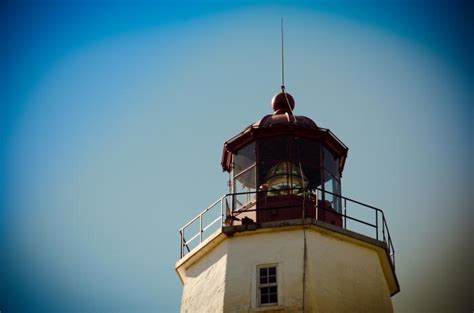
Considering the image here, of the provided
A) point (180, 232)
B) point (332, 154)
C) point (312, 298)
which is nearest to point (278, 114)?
point (332, 154)

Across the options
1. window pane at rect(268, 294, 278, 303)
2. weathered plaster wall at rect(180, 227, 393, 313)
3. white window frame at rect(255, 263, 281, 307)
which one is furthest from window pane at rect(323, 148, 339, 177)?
window pane at rect(268, 294, 278, 303)

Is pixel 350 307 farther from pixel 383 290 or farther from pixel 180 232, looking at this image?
pixel 180 232

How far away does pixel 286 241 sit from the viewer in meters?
23.5

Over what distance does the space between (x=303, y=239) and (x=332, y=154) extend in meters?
3.15

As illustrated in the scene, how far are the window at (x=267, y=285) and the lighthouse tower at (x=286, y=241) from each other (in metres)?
0.02

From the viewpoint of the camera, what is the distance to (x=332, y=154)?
25.8 meters

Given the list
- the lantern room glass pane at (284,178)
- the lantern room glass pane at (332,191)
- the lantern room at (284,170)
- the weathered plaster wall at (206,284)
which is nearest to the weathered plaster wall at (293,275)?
the weathered plaster wall at (206,284)

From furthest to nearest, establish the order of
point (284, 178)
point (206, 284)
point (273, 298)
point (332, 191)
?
point (332, 191) → point (284, 178) → point (206, 284) → point (273, 298)

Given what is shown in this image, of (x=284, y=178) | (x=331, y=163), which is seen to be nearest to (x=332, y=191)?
(x=331, y=163)

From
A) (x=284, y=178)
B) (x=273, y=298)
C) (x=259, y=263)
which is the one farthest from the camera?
(x=284, y=178)

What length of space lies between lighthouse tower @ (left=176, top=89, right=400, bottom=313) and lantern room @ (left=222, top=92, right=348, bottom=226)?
0.08ft

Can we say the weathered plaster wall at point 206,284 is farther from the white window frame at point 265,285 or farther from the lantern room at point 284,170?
the lantern room at point 284,170

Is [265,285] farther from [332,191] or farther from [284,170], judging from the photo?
→ [332,191]

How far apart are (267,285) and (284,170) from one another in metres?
3.15
